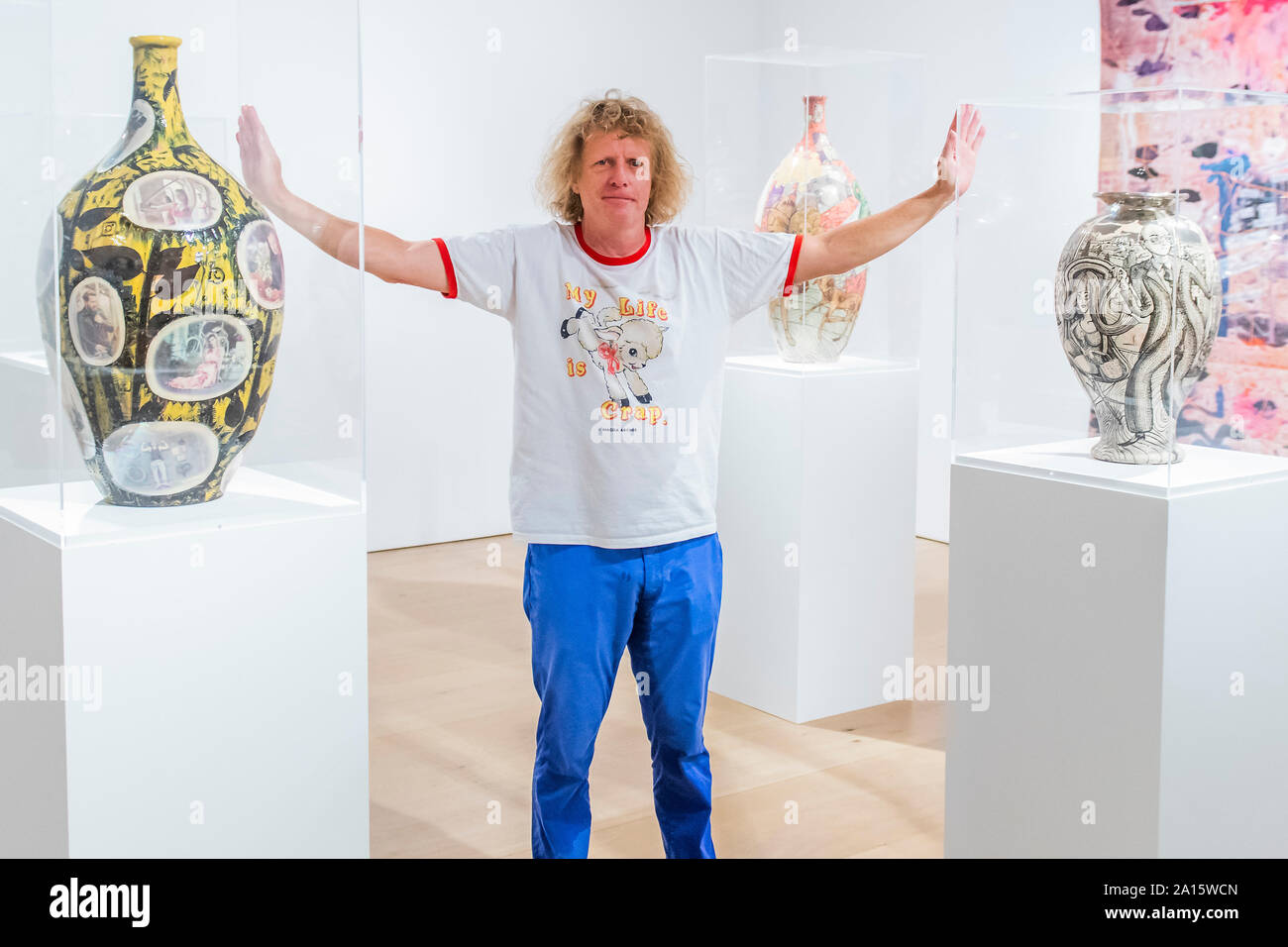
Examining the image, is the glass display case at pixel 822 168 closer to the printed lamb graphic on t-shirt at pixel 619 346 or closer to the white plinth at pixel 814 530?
the white plinth at pixel 814 530

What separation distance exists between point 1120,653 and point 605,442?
87 cm

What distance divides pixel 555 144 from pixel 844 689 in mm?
1798

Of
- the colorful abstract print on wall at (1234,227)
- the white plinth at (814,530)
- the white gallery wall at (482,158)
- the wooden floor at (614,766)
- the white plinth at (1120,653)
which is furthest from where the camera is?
the white gallery wall at (482,158)

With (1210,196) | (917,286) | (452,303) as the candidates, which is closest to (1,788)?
(1210,196)

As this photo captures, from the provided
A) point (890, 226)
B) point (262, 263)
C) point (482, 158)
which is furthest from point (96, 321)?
point (482, 158)

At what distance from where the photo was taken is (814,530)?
3.45 m

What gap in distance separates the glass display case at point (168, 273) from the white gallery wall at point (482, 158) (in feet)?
11.1

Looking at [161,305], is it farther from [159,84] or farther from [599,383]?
[599,383]

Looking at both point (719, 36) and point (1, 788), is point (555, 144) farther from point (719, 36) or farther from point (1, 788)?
point (719, 36)

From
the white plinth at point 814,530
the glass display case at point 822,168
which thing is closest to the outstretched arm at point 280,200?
the white plinth at point 814,530

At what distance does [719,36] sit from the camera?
6.25m

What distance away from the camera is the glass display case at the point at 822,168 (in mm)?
3525

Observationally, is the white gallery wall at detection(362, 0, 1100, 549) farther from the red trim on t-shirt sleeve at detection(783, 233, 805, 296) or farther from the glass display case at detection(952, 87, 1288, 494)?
the red trim on t-shirt sleeve at detection(783, 233, 805, 296)

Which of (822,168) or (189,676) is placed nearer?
(189,676)
